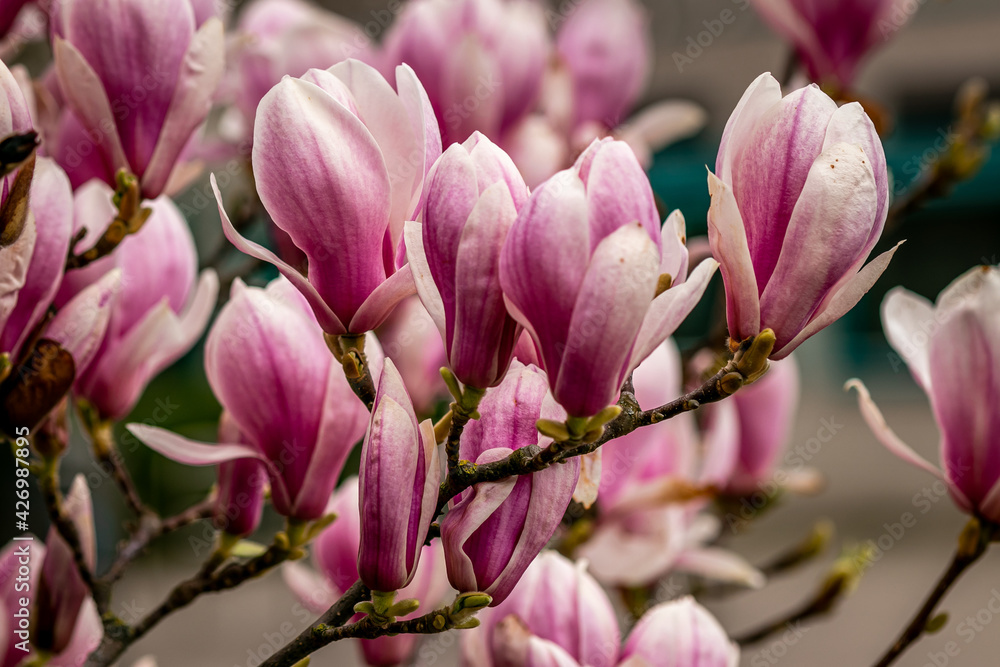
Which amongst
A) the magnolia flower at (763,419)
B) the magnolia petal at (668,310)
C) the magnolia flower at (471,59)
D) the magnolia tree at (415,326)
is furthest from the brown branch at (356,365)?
the magnolia flower at (763,419)

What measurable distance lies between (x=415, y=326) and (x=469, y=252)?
1.25 ft

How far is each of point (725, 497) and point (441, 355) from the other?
12.6 inches

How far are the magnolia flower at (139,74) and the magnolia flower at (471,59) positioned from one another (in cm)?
24

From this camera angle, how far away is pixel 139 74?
43cm

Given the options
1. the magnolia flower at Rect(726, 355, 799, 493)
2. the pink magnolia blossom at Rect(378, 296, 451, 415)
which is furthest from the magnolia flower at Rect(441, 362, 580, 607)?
the magnolia flower at Rect(726, 355, 799, 493)

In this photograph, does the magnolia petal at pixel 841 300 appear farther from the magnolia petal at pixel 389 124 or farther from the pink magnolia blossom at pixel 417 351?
the pink magnolia blossom at pixel 417 351

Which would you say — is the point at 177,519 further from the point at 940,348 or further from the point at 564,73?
the point at 564,73

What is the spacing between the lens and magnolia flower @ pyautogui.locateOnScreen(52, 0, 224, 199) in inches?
16.6

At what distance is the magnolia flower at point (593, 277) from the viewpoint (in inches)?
10.7

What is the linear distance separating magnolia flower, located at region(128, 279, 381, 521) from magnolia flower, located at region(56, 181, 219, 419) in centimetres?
7

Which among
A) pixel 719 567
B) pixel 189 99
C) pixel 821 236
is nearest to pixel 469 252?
pixel 821 236

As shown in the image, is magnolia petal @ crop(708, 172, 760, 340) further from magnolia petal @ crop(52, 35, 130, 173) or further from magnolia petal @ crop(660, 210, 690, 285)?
magnolia petal @ crop(52, 35, 130, 173)

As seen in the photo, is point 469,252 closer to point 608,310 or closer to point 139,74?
point 608,310

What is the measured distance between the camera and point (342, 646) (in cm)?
261
